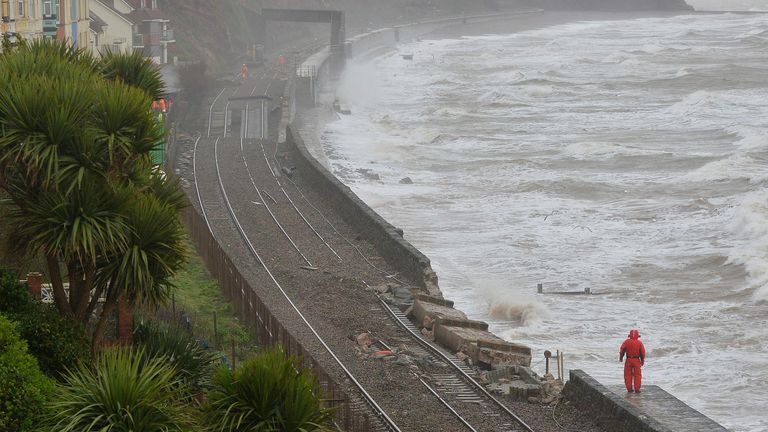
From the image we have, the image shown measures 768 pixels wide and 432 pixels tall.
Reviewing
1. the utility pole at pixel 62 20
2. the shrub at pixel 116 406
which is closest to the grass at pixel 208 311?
the shrub at pixel 116 406

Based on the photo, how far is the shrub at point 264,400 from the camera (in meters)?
12.3

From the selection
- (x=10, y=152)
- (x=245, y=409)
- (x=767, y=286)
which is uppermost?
(x=10, y=152)

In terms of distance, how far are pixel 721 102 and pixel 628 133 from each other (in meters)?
14.0

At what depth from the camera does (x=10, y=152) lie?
14.9m

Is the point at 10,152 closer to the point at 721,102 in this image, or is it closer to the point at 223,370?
the point at 223,370

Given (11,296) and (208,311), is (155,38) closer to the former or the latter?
(208,311)

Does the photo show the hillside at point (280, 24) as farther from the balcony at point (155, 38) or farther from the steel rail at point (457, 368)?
the steel rail at point (457, 368)

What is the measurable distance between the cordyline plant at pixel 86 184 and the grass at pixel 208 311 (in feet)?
11.8

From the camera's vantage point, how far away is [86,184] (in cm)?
1513

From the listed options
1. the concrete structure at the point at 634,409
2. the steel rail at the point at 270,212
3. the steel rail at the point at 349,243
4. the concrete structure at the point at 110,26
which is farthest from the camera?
the concrete structure at the point at 110,26

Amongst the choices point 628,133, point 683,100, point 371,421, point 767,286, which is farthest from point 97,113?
point 683,100

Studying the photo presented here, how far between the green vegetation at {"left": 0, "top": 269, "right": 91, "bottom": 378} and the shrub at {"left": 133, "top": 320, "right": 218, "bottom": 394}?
0.82 metres

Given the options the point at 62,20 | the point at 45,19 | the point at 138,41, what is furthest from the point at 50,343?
the point at 138,41

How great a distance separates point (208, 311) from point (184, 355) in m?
8.81
